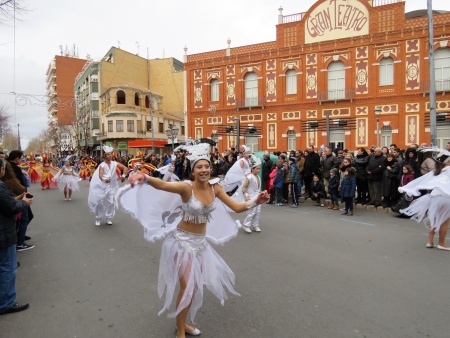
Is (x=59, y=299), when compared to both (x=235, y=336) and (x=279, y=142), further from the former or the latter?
(x=279, y=142)

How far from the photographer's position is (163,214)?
3.97 meters

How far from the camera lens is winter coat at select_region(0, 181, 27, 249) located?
4.00 m

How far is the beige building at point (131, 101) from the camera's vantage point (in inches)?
1909

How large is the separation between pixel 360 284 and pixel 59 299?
4.06m

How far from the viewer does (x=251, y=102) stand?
30.0 m

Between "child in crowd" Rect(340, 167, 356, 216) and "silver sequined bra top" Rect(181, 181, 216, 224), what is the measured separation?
7.45 metres

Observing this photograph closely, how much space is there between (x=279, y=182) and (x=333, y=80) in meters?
17.7

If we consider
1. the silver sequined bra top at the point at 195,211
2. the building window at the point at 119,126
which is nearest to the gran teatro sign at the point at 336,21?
the silver sequined bra top at the point at 195,211

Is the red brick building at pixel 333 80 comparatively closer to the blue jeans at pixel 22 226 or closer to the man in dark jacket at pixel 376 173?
the man in dark jacket at pixel 376 173

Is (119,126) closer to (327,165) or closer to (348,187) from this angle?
(327,165)

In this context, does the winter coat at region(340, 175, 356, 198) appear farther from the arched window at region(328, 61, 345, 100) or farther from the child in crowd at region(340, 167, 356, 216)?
the arched window at region(328, 61, 345, 100)

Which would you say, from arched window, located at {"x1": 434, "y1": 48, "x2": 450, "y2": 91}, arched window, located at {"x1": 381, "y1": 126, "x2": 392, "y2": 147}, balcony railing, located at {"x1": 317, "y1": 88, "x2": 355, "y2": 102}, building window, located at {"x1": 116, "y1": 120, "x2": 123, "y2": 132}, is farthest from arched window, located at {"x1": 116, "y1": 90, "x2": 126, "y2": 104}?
arched window, located at {"x1": 434, "y1": 48, "x2": 450, "y2": 91}

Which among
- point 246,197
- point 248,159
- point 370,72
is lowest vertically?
point 246,197

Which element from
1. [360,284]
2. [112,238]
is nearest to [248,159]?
[112,238]
